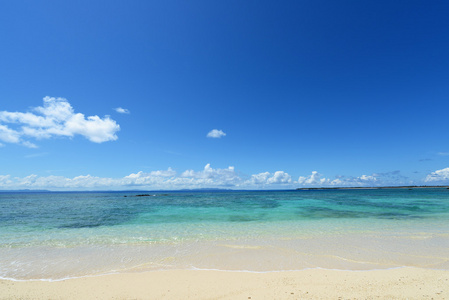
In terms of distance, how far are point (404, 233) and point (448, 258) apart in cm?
531

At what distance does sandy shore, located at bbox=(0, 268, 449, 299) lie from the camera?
5676 millimetres

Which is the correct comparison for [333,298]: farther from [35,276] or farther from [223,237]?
[35,276]

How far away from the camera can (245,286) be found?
20.5 ft

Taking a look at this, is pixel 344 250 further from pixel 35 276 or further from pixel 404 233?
pixel 35 276

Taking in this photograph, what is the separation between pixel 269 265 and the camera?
8125 mm

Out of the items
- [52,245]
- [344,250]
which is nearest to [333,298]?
[344,250]

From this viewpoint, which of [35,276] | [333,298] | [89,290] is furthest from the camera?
[35,276]

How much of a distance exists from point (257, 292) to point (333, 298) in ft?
6.70

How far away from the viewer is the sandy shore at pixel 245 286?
5676 mm

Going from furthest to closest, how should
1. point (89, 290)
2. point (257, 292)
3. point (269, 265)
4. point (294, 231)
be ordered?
point (294, 231) → point (269, 265) → point (89, 290) → point (257, 292)

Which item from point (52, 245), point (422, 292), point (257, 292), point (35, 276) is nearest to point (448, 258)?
point (422, 292)

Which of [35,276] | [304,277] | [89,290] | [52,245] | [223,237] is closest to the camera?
[89,290]

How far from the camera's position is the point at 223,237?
512 inches

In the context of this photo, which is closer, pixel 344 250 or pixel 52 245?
pixel 344 250
